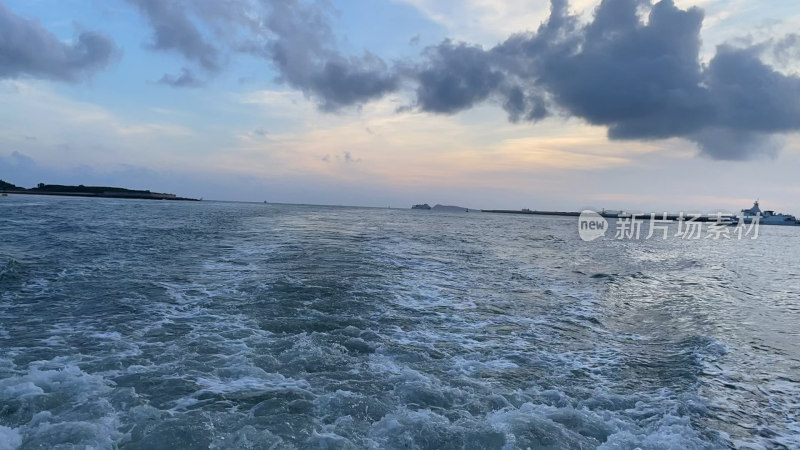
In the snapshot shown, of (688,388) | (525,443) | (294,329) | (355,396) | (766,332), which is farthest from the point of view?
(766,332)

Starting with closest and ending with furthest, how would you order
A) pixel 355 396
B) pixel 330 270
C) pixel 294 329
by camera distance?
pixel 355 396 → pixel 294 329 → pixel 330 270

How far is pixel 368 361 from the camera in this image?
6.55 meters

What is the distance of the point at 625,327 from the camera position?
988 centimetres

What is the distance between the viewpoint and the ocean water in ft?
15.0

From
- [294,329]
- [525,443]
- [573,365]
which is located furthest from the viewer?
[294,329]

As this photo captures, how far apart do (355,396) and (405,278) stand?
350 inches

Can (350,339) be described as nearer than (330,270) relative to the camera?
Yes

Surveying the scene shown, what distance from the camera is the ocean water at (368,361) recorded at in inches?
180

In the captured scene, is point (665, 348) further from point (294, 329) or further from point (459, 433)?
point (294, 329)

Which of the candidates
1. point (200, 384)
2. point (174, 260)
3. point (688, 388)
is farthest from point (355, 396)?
point (174, 260)

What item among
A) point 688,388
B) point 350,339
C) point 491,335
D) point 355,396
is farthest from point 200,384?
point 688,388

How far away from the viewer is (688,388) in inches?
247

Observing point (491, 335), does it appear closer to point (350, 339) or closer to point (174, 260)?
point (350, 339)

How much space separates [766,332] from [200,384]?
1186 cm
